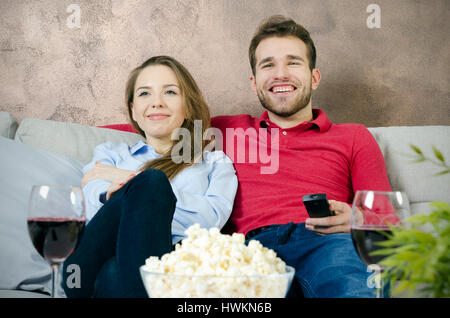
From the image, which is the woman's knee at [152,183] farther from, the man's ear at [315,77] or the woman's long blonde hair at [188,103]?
the man's ear at [315,77]

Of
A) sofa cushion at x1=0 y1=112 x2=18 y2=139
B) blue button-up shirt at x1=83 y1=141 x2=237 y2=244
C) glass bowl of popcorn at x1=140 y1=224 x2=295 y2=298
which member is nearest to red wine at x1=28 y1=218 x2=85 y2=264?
glass bowl of popcorn at x1=140 y1=224 x2=295 y2=298

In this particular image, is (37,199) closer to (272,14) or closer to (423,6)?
(272,14)

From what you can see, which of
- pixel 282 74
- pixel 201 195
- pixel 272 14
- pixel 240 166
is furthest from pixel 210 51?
pixel 201 195

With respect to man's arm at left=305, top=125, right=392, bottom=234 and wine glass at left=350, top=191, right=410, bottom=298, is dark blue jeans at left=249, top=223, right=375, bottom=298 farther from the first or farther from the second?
wine glass at left=350, top=191, right=410, bottom=298

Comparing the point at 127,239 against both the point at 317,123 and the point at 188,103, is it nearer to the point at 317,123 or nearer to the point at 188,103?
the point at 188,103

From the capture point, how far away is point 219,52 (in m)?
2.07

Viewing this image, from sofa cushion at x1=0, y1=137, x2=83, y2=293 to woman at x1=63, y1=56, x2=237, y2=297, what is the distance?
10cm

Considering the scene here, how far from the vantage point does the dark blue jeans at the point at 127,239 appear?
2.79ft

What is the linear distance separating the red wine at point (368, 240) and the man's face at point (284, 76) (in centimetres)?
→ 105

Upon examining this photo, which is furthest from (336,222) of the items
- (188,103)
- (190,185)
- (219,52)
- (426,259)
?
(219,52)

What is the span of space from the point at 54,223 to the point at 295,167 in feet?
3.30

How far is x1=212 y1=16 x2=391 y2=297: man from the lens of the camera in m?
1.23

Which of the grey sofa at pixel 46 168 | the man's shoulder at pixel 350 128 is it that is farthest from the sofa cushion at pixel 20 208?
the man's shoulder at pixel 350 128

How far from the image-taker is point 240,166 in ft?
5.21
